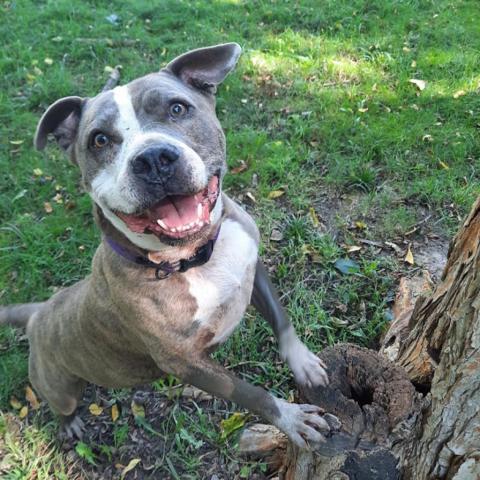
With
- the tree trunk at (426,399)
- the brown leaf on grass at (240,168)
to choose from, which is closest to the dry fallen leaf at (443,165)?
the brown leaf on grass at (240,168)

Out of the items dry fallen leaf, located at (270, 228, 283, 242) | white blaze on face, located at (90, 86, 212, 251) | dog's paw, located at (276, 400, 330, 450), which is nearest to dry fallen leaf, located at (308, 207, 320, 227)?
dry fallen leaf, located at (270, 228, 283, 242)

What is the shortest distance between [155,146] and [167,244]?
1.29 ft

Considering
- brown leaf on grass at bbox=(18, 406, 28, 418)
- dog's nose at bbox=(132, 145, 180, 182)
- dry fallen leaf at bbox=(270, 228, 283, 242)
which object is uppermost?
dog's nose at bbox=(132, 145, 180, 182)

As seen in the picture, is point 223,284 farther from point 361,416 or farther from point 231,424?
point 231,424

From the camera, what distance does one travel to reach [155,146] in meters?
2.18

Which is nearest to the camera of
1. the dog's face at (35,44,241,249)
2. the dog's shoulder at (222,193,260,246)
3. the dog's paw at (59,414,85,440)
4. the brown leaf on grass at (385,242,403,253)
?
the dog's face at (35,44,241,249)

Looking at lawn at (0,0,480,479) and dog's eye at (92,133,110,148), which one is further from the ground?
dog's eye at (92,133,110,148)

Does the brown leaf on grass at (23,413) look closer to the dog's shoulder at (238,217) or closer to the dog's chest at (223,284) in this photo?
the dog's chest at (223,284)

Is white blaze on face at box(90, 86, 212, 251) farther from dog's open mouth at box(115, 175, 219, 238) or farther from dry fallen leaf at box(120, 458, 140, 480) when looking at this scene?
dry fallen leaf at box(120, 458, 140, 480)

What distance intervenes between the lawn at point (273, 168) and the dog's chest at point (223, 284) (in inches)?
34.1

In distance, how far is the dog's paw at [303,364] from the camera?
2445 mm

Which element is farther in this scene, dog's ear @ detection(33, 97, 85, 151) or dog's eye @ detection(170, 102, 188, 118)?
dog's ear @ detection(33, 97, 85, 151)

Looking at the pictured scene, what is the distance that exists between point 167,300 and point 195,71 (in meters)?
1.12

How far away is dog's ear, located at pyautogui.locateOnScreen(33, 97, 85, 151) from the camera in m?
2.64
